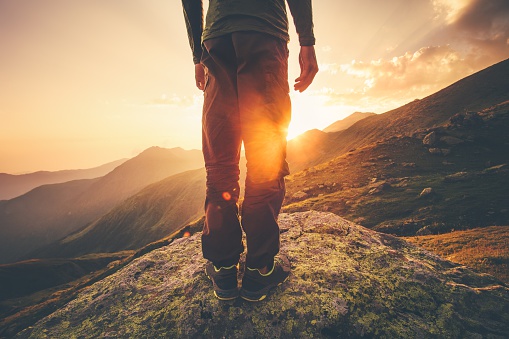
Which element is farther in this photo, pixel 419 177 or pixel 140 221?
pixel 140 221

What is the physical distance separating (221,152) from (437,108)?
118 m

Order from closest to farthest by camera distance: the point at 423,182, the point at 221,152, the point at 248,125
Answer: the point at 248,125 → the point at 221,152 → the point at 423,182

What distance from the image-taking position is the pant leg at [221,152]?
2801 mm

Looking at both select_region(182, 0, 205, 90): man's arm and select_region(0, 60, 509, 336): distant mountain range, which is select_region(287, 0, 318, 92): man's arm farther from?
select_region(0, 60, 509, 336): distant mountain range

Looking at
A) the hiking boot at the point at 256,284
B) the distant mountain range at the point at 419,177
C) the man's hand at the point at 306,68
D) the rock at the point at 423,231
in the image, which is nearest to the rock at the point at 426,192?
the distant mountain range at the point at 419,177

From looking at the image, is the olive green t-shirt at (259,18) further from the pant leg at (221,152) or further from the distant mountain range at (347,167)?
the distant mountain range at (347,167)

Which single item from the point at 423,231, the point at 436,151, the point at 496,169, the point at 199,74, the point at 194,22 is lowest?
the point at 423,231

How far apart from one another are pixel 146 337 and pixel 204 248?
3.37 ft

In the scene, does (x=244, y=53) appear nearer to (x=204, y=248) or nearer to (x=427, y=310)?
(x=204, y=248)

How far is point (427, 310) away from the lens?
8.13 ft

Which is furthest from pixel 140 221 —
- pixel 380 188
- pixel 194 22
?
pixel 194 22

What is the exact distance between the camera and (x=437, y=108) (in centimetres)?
9256

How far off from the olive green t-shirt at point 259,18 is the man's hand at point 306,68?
0.28ft

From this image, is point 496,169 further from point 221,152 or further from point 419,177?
point 221,152
